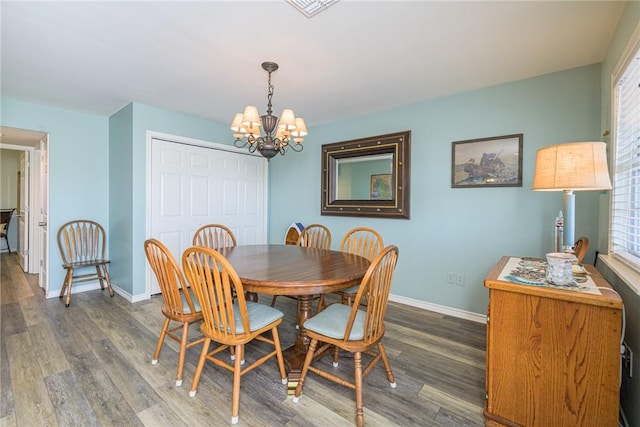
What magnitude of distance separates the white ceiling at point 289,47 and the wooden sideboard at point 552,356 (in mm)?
1576

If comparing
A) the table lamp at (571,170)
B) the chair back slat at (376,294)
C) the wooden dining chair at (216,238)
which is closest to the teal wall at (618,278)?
the table lamp at (571,170)

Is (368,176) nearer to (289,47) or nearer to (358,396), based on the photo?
(289,47)

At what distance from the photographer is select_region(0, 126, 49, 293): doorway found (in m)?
3.53

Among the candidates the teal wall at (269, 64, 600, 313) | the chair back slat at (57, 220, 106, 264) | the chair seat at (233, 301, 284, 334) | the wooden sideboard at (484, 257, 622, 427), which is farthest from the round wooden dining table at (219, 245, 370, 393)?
the chair back slat at (57, 220, 106, 264)

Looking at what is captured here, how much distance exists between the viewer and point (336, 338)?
5.16 ft

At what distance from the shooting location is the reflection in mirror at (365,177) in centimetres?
342

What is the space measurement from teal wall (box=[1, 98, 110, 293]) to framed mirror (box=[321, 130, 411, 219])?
293 centimetres

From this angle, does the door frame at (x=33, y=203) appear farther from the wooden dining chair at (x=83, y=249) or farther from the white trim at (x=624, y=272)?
the white trim at (x=624, y=272)

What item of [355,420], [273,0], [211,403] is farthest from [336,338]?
[273,0]

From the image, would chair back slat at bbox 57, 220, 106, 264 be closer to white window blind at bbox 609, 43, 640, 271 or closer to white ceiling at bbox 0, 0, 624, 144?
white ceiling at bbox 0, 0, 624, 144

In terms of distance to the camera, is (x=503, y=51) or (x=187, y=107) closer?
(x=503, y=51)

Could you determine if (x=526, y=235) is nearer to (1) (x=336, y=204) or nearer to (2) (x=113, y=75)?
(1) (x=336, y=204)

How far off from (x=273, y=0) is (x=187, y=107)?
87.8 inches

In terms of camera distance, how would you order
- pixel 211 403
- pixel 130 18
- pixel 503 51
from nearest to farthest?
1. pixel 211 403
2. pixel 130 18
3. pixel 503 51
